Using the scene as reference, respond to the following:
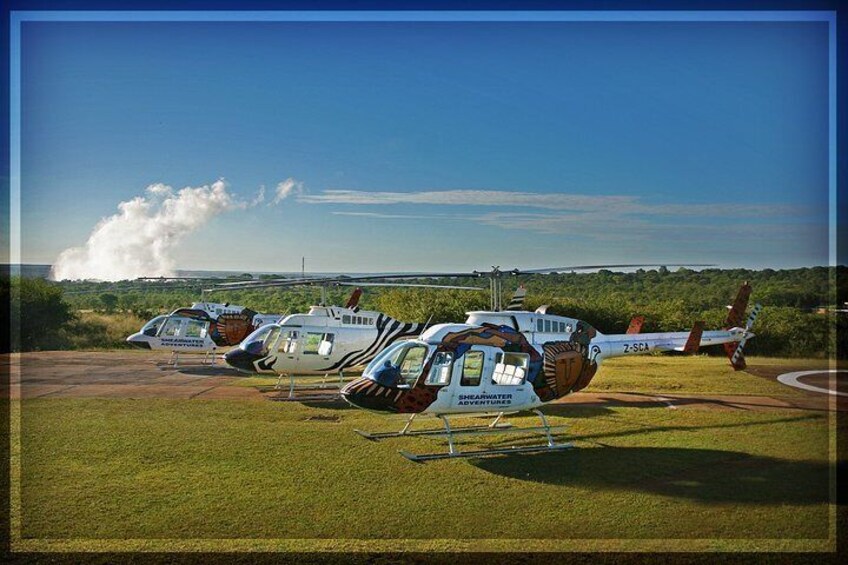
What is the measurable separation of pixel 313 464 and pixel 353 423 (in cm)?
234

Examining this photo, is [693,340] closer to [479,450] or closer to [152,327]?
[479,450]

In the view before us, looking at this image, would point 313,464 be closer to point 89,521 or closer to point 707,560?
point 89,521

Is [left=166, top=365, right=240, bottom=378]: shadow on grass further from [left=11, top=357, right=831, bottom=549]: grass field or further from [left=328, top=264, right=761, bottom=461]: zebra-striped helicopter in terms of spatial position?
[left=328, top=264, right=761, bottom=461]: zebra-striped helicopter

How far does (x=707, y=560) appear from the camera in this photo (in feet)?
17.2


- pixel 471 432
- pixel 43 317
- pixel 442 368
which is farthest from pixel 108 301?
pixel 442 368

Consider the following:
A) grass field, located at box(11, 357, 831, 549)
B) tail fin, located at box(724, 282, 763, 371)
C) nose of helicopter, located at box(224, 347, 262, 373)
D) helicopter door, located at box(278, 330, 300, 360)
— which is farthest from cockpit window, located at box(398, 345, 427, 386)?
tail fin, located at box(724, 282, 763, 371)

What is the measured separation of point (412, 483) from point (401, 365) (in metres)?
1.61

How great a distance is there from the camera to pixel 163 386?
1392 cm

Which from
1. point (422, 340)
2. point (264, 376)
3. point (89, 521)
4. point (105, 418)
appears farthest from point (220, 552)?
point (264, 376)

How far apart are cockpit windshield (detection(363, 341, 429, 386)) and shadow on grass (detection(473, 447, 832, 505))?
1294 millimetres

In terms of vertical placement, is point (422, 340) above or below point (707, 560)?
above

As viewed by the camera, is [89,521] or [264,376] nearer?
[89,521]

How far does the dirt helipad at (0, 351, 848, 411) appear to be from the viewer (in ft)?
37.5

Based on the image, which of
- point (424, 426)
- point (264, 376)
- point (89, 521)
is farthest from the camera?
point (264, 376)
